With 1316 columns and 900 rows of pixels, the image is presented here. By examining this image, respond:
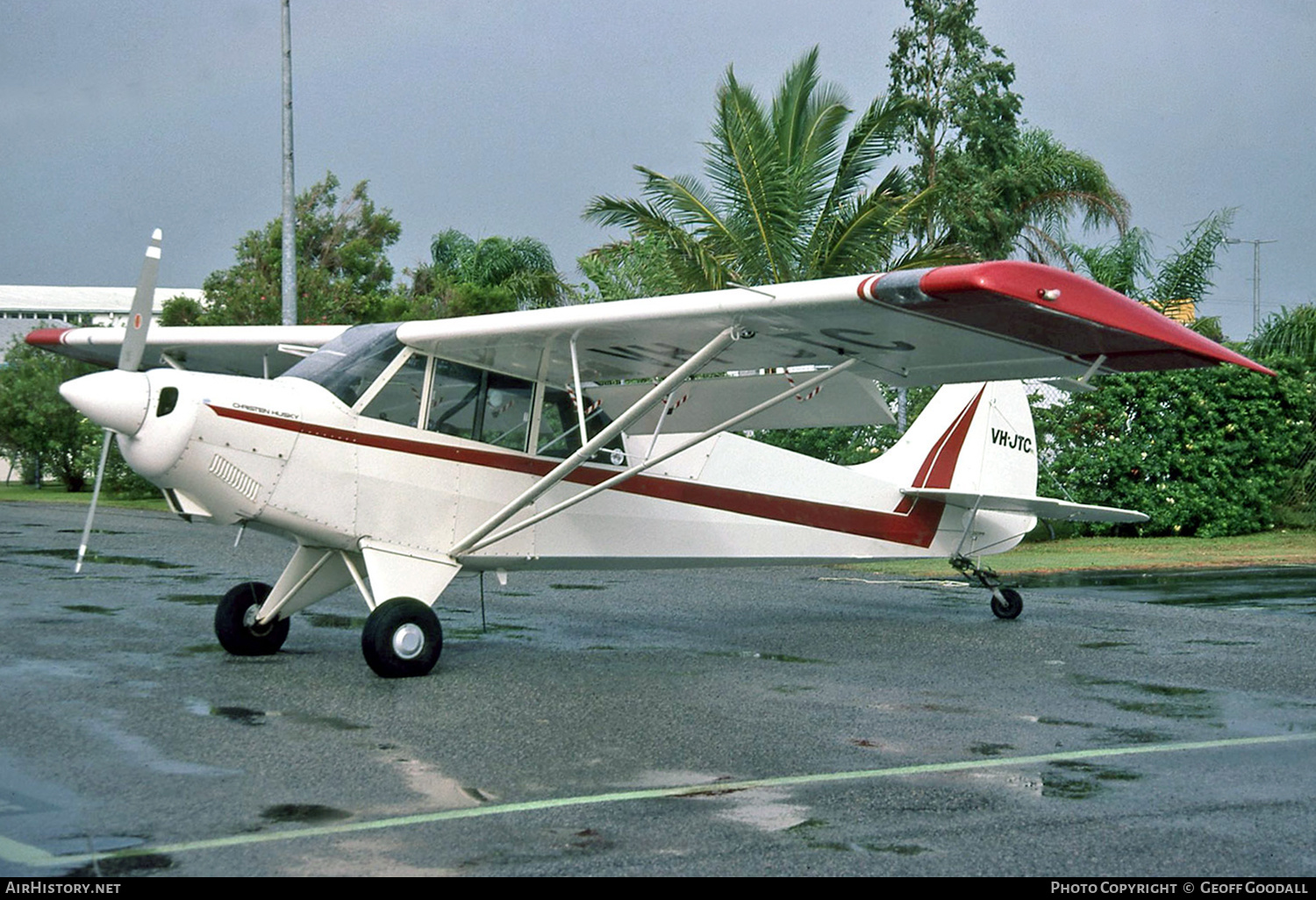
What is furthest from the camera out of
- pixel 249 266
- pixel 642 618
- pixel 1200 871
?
pixel 249 266

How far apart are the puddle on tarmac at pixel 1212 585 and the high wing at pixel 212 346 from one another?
27.0 feet

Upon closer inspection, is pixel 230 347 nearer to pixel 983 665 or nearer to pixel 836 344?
pixel 836 344

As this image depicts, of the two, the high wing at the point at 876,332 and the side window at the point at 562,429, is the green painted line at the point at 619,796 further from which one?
A: the side window at the point at 562,429

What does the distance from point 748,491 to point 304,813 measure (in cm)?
598


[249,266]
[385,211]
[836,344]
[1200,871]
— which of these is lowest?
[1200,871]

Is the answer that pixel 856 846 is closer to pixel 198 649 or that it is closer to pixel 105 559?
pixel 198 649

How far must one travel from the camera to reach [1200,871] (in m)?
4.31

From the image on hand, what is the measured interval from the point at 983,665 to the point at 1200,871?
185 inches

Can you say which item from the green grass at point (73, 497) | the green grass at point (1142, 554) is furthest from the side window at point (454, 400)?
the green grass at point (73, 497)

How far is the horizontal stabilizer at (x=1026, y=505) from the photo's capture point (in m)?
11.3

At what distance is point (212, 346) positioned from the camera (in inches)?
422

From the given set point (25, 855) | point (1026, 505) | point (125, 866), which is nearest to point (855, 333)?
point (1026, 505)

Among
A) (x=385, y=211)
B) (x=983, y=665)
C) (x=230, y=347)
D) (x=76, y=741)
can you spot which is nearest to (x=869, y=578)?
(x=983, y=665)

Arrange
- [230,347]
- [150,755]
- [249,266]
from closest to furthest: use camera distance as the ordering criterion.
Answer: [150,755] → [230,347] → [249,266]
